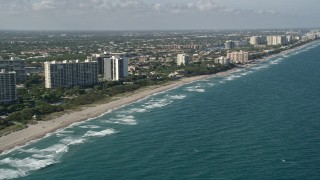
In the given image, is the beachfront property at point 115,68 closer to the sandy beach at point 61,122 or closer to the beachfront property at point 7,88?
the sandy beach at point 61,122

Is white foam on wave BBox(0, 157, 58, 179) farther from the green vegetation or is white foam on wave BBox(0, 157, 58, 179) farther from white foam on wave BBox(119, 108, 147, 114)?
white foam on wave BBox(119, 108, 147, 114)

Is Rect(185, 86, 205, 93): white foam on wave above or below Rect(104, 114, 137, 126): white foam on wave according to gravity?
above

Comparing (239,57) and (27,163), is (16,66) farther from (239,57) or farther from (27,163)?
(239,57)

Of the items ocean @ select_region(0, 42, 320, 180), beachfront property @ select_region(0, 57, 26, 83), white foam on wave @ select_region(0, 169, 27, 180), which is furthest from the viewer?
beachfront property @ select_region(0, 57, 26, 83)

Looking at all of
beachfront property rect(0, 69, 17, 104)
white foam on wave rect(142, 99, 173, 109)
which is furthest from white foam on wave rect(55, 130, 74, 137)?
beachfront property rect(0, 69, 17, 104)

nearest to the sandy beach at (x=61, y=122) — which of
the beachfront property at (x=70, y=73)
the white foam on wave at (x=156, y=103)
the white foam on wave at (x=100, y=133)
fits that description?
the white foam on wave at (x=156, y=103)
